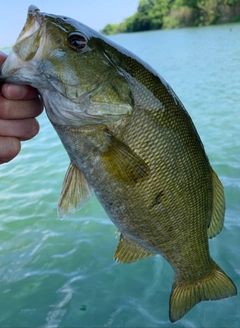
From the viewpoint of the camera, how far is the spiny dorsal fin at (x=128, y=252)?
2545 millimetres

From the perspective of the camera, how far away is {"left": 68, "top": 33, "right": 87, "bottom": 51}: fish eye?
2014mm

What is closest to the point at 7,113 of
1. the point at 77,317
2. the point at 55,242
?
the point at 77,317

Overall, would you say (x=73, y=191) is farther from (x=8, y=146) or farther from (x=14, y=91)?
(x=14, y=91)

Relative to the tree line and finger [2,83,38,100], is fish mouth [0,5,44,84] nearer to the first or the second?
finger [2,83,38,100]

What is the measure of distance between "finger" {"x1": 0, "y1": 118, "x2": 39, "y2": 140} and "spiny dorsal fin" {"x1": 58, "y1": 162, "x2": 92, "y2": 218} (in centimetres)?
31

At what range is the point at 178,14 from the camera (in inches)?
2889

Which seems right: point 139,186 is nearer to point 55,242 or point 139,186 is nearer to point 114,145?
point 114,145

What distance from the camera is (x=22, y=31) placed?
189cm

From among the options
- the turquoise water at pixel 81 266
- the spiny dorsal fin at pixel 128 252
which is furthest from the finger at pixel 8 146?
the turquoise water at pixel 81 266

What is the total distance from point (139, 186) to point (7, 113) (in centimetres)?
79

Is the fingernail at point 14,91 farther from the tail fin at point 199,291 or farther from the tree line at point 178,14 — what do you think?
the tree line at point 178,14

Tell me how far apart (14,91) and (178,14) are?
7677 cm

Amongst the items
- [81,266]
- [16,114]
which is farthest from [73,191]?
[81,266]

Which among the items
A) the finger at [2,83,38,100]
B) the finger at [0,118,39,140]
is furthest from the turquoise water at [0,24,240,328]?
the finger at [2,83,38,100]
